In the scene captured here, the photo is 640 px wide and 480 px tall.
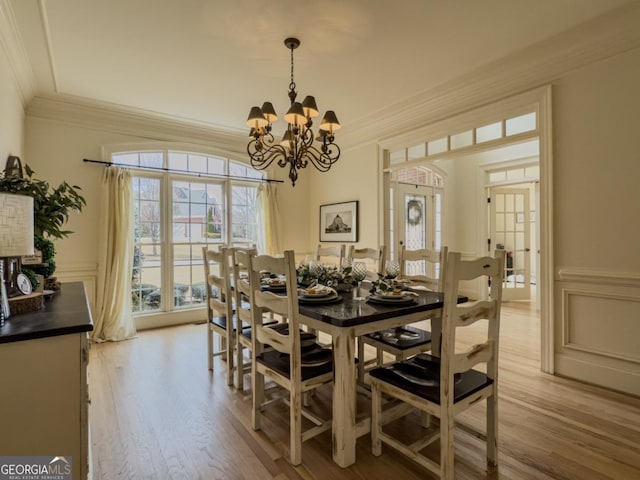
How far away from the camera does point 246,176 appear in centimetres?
526

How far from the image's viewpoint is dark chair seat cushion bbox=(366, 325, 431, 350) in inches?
89.6

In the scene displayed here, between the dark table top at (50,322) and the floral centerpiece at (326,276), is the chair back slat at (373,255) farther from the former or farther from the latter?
the dark table top at (50,322)

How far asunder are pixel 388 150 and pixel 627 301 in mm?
2940

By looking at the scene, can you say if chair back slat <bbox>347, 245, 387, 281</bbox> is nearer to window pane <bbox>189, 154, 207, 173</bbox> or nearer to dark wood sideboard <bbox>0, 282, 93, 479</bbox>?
dark wood sideboard <bbox>0, 282, 93, 479</bbox>

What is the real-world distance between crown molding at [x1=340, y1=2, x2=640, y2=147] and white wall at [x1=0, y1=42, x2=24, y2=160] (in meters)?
3.62

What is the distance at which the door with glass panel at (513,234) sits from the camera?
235 inches

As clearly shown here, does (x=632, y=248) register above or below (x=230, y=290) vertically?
above

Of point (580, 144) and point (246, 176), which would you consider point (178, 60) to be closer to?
point (246, 176)

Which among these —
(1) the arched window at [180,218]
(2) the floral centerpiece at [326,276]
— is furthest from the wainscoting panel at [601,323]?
(1) the arched window at [180,218]

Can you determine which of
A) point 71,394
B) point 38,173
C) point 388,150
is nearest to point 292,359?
point 71,394

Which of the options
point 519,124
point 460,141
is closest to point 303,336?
point 460,141

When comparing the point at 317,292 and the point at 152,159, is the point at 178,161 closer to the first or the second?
the point at 152,159

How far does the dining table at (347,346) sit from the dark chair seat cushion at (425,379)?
0.18m

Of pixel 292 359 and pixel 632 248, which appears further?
pixel 632 248
